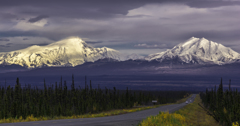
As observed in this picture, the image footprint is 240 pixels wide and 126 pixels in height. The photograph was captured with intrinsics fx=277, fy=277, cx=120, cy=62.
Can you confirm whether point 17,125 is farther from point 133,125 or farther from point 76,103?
point 76,103

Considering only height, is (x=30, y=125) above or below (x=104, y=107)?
above

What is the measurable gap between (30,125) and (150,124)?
513 inches

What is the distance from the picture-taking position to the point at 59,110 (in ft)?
258

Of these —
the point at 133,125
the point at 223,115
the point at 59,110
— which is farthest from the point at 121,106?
the point at 133,125

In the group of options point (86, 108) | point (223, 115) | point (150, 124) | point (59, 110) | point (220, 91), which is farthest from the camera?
point (86, 108)

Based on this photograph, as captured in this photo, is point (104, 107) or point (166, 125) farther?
point (104, 107)

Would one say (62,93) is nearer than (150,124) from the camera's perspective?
No

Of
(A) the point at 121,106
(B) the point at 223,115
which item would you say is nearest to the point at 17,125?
(B) the point at 223,115

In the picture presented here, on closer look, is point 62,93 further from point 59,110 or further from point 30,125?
point 30,125

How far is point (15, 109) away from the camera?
65.4 m

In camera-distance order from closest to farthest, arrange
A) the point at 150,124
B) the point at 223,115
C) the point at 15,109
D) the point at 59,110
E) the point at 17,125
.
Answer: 1. the point at 17,125
2. the point at 150,124
3. the point at 223,115
4. the point at 15,109
5. the point at 59,110

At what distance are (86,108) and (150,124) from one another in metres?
73.6

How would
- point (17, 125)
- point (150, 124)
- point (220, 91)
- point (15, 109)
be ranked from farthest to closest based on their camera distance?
point (220, 91)
point (15, 109)
point (150, 124)
point (17, 125)

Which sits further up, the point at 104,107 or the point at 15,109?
the point at 15,109
